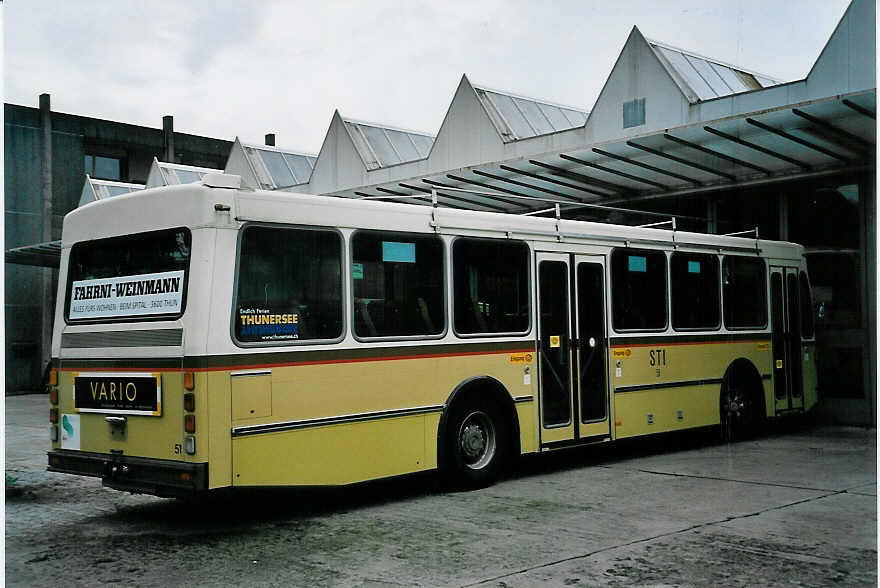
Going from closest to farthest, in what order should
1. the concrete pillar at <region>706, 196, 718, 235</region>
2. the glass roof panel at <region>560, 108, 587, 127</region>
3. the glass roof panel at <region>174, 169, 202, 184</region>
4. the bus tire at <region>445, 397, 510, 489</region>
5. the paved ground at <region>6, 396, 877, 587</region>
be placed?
the paved ground at <region>6, 396, 877, 587</region>
the bus tire at <region>445, 397, 510, 489</region>
the concrete pillar at <region>706, 196, 718, 235</region>
the glass roof panel at <region>560, 108, 587, 127</region>
the glass roof panel at <region>174, 169, 202, 184</region>

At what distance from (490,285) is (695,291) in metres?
3.73

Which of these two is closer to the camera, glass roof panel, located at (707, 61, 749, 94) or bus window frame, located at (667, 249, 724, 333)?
bus window frame, located at (667, 249, 724, 333)

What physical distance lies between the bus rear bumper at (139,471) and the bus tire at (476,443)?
2.69 m

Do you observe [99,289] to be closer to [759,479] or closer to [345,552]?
[345,552]

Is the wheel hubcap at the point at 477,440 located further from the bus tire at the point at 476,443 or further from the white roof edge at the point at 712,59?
the white roof edge at the point at 712,59

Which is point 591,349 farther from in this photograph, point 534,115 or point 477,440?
point 534,115

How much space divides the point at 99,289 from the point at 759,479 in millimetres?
6568

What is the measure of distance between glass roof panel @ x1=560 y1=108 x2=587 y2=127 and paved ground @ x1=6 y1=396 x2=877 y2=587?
10049 mm

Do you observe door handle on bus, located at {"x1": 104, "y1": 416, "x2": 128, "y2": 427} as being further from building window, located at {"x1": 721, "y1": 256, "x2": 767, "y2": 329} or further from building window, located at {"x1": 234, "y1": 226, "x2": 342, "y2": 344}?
building window, located at {"x1": 721, "y1": 256, "x2": 767, "y2": 329}

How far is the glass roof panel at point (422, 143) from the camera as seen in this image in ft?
71.3

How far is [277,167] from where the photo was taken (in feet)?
79.5

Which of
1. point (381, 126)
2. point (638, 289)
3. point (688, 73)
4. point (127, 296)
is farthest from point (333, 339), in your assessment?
point (381, 126)

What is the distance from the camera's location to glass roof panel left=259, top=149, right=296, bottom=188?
2378cm

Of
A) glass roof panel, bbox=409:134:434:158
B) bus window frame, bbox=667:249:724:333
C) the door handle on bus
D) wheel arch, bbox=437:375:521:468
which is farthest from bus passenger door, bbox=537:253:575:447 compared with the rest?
glass roof panel, bbox=409:134:434:158
